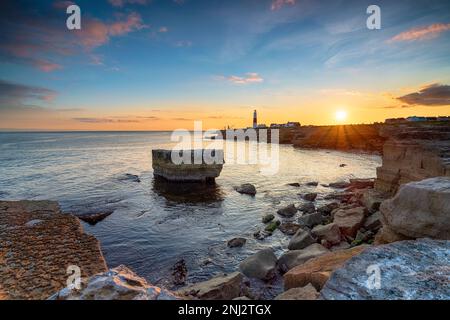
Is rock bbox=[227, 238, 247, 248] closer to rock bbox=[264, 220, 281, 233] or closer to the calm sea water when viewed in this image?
the calm sea water

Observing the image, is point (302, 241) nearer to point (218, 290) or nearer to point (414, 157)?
point (218, 290)

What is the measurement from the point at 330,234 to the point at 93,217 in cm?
1405

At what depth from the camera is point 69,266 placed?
8.62m

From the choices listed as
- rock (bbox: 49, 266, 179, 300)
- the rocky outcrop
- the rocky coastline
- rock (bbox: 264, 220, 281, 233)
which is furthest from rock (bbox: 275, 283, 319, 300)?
rock (bbox: 264, 220, 281, 233)

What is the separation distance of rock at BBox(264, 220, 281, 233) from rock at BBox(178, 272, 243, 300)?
697cm

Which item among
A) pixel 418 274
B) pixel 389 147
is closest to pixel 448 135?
pixel 389 147

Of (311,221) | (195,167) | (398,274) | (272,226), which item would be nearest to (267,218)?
(272,226)

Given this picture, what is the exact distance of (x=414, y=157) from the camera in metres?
13.1

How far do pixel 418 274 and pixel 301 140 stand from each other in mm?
85129

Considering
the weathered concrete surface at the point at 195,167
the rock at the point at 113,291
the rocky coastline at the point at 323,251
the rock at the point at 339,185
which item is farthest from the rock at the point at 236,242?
the rock at the point at 339,185

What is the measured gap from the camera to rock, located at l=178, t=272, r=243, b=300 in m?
6.98

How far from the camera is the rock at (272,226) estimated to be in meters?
14.6
